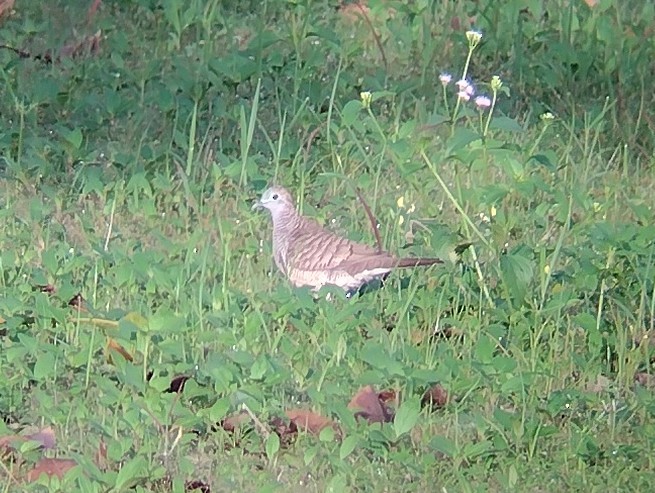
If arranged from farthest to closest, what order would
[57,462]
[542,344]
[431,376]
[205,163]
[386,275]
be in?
1. [205,163]
2. [386,275]
3. [542,344]
4. [431,376]
5. [57,462]

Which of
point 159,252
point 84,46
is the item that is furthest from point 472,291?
point 84,46

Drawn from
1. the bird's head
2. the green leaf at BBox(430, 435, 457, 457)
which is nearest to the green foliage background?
the green leaf at BBox(430, 435, 457, 457)

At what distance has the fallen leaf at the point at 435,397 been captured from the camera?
4625 mm

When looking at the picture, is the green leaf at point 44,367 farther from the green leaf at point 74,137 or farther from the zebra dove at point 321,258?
the green leaf at point 74,137

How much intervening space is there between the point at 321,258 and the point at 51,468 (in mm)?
1569

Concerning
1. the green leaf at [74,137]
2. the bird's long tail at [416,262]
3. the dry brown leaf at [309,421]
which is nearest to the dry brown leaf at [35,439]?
the dry brown leaf at [309,421]

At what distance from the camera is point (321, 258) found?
17.9ft

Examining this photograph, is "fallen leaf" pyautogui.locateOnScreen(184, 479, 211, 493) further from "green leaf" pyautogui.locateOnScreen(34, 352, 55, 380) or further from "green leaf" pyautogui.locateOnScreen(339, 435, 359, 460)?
"green leaf" pyautogui.locateOnScreen(34, 352, 55, 380)

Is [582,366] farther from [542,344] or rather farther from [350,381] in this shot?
[350,381]

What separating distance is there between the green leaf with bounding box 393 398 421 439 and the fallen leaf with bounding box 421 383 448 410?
0.99 ft

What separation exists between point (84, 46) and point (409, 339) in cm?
287

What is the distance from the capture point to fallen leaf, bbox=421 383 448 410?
462cm

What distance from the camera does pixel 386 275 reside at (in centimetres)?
543

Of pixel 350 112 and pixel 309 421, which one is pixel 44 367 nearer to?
pixel 309 421
